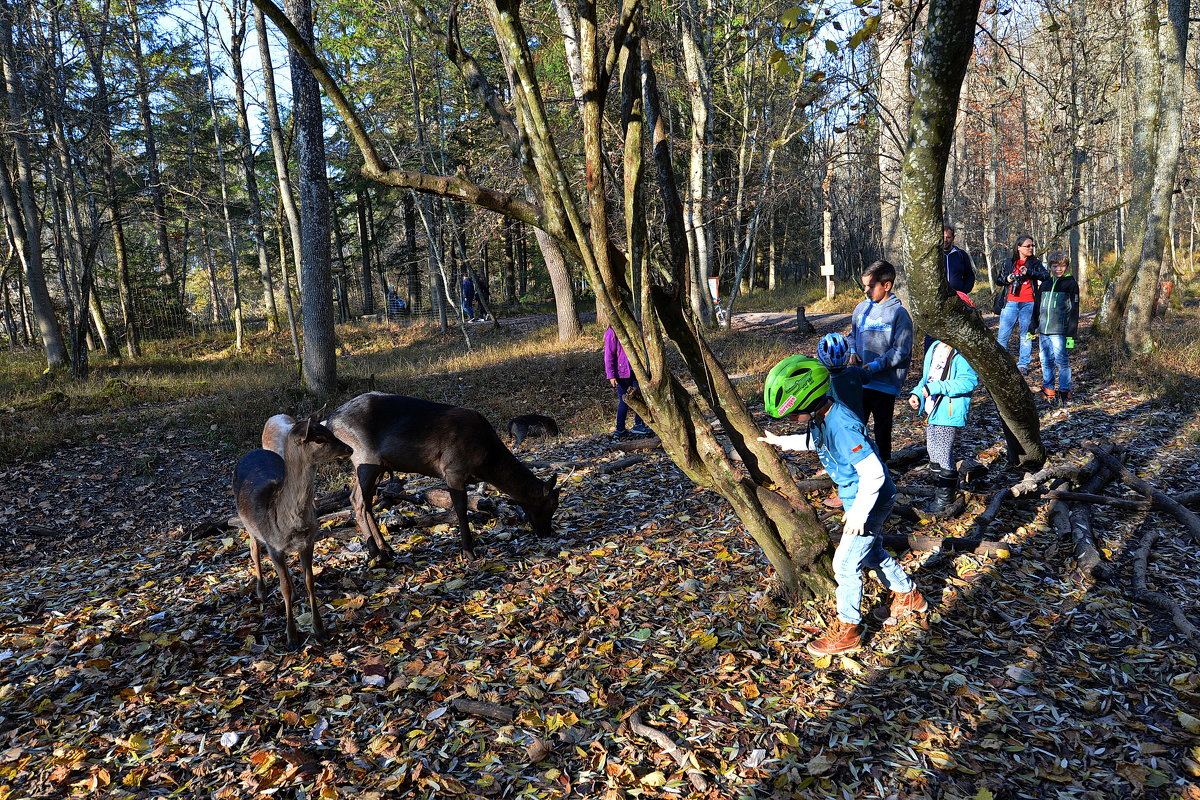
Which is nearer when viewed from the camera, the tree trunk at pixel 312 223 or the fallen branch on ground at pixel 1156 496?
the fallen branch on ground at pixel 1156 496

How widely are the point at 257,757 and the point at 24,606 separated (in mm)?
3471

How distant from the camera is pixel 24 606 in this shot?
584 centimetres

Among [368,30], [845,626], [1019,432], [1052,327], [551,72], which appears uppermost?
[368,30]

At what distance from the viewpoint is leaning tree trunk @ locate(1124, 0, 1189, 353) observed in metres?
11.8

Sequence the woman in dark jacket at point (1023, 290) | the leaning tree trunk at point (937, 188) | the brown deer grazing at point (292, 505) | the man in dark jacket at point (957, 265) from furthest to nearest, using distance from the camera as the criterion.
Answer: the woman in dark jacket at point (1023, 290) < the man in dark jacket at point (957, 265) < the brown deer grazing at point (292, 505) < the leaning tree trunk at point (937, 188)

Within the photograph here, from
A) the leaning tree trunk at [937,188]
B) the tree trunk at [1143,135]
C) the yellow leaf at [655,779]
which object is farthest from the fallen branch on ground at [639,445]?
the tree trunk at [1143,135]

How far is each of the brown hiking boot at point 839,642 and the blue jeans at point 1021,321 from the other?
902 centimetres

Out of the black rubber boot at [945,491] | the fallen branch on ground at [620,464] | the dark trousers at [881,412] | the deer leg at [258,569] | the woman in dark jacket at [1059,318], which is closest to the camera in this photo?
the deer leg at [258,569]

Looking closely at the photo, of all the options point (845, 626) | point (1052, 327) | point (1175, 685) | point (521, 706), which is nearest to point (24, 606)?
point (521, 706)

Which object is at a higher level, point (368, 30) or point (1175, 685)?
point (368, 30)

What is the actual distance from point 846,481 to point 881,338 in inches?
87.3

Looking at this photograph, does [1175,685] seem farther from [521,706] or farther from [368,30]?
[368,30]

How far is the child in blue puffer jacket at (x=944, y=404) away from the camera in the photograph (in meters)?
6.12

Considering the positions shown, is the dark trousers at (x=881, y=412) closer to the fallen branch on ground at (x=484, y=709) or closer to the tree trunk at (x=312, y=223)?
the fallen branch on ground at (x=484, y=709)
